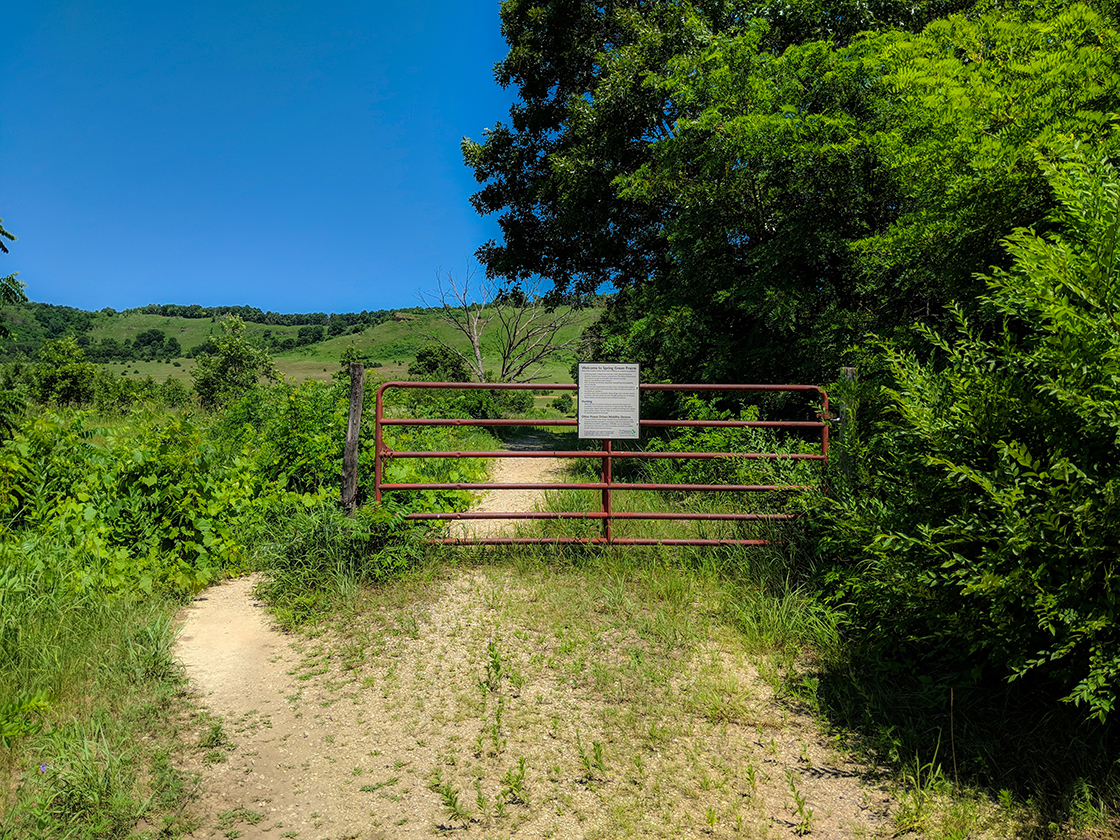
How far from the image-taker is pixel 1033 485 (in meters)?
3.28

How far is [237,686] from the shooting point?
4.35 metres

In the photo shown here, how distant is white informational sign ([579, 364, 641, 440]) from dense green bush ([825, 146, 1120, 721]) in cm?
275

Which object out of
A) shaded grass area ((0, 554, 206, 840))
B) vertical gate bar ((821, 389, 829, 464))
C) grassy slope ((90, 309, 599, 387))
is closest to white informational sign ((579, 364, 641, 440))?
vertical gate bar ((821, 389, 829, 464))

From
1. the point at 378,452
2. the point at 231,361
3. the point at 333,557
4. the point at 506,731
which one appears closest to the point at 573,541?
the point at 378,452

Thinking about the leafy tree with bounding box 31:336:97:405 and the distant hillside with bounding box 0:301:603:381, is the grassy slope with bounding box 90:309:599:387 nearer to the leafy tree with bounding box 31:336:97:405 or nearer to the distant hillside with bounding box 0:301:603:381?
the distant hillside with bounding box 0:301:603:381

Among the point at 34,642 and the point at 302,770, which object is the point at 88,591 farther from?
the point at 302,770

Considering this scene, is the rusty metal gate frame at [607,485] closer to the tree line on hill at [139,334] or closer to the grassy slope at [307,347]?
the grassy slope at [307,347]

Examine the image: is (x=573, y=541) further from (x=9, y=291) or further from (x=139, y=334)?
(x=139, y=334)

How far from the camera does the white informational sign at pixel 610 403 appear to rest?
255 inches

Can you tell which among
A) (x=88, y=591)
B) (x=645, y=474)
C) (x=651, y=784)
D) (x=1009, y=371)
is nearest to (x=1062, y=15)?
(x=1009, y=371)

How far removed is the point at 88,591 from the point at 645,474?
22.2ft

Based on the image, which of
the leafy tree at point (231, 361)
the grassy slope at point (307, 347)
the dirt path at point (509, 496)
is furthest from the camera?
the grassy slope at point (307, 347)

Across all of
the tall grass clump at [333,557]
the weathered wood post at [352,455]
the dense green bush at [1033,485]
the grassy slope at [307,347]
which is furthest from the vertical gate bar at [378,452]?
the grassy slope at [307,347]

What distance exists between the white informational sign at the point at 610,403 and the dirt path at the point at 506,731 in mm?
1689
